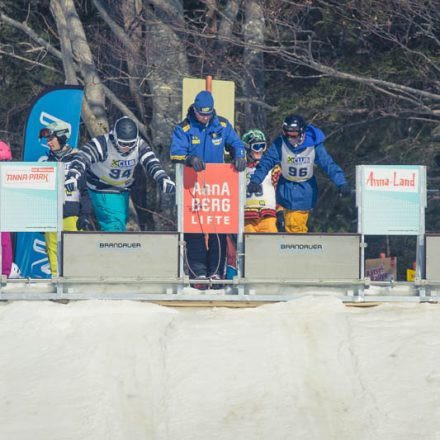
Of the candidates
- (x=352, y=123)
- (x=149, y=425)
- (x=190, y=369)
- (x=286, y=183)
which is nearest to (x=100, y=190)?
(x=286, y=183)

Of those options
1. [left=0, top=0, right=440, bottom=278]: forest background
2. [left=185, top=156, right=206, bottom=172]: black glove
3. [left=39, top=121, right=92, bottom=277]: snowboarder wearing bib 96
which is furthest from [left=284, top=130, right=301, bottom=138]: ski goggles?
[left=0, top=0, right=440, bottom=278]: forest background

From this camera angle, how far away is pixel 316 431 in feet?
32.4

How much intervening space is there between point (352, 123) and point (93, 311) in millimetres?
8543

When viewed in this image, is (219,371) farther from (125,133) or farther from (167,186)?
(125,133)

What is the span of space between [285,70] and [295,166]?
5.40 m

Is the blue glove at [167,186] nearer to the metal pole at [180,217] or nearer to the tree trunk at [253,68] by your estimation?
the metal pole at [180,217]

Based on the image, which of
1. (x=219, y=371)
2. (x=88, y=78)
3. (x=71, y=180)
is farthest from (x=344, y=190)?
(x=88, y=78)

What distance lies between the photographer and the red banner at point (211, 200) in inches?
492

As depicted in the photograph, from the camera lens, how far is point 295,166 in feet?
46.2

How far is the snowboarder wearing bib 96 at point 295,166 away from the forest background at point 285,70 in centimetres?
463

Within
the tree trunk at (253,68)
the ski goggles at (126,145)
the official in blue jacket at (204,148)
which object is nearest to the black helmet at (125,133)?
the ski goggles at (126,145)

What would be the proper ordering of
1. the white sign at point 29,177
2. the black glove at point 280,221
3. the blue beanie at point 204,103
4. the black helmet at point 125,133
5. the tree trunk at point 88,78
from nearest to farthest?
the white sign at point 29,177 < the blue beanie at point 204,103 < the black helmet at point 125,133 < the black glove at point 280,221 < the tree trunk at point 88,78

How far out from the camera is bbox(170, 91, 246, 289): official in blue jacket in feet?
42.6

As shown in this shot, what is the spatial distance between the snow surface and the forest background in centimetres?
731
